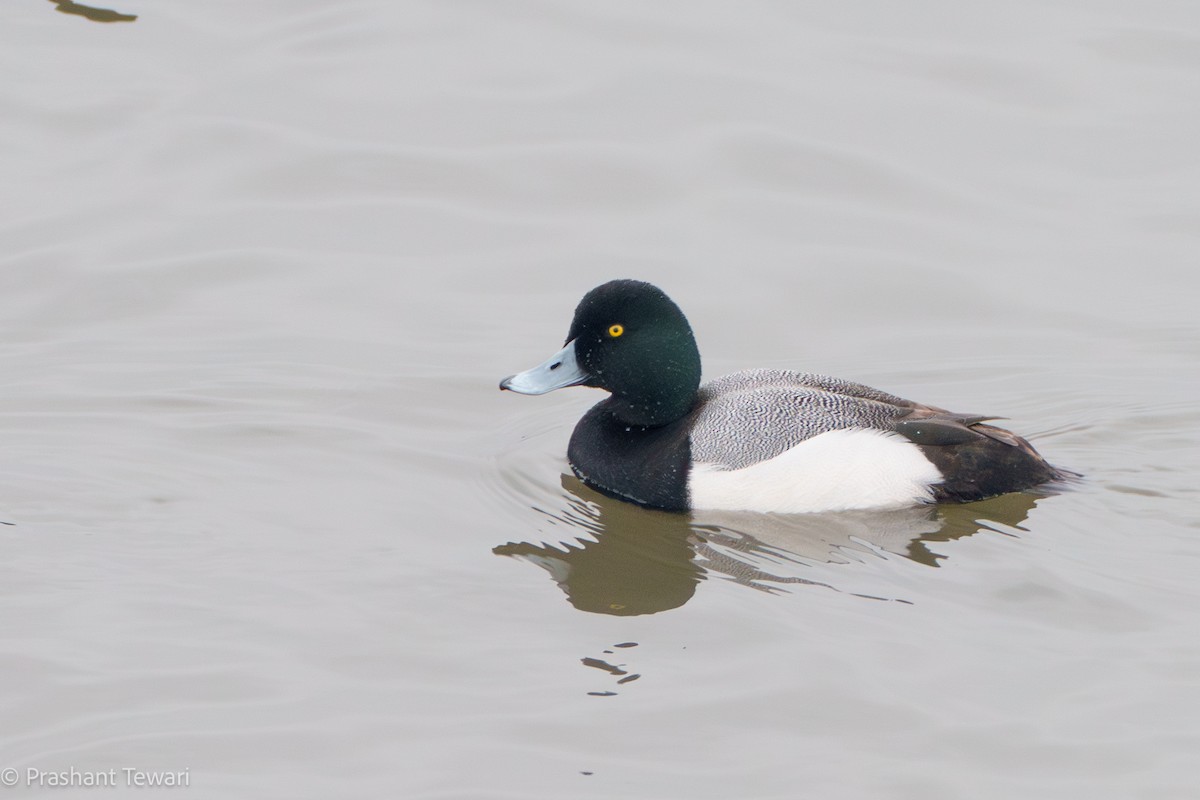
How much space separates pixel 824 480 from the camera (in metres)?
7.71

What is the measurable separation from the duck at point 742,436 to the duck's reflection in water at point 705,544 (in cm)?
8

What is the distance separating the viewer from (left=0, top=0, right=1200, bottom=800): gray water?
5.82m

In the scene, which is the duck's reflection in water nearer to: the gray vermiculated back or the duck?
the duck

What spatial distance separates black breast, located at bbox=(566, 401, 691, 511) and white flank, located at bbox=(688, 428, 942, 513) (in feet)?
0.35

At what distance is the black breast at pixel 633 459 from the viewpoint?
25.6 feet

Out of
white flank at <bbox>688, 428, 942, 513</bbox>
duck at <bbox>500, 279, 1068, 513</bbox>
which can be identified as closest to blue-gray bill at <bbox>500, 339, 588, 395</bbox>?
duck at <bbox>500, 279, 1068, 513</bbox>

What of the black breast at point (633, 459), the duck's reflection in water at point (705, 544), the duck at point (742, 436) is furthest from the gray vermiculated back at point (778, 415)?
the duck's reflection in water at point (705, 544)

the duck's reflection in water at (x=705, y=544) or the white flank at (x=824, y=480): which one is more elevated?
the white flank at (x=824, y=480)

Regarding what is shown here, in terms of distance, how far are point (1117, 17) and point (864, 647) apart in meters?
8.68

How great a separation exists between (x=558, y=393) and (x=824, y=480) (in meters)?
2.29

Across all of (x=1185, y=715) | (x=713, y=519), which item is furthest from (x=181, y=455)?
(x=1185, y=715)

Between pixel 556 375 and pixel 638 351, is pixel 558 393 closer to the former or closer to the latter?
pixel 556 375

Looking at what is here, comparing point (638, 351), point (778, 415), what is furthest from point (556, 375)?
point (778, 415)

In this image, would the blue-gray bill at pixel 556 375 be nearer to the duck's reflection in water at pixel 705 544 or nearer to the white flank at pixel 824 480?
the duck's reflection in water at pixel 705 544
